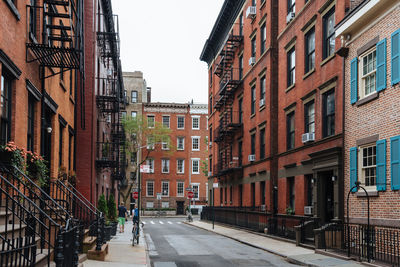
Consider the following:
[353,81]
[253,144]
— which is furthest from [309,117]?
[253,144]

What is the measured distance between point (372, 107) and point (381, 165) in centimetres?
209

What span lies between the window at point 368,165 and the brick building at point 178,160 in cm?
5389

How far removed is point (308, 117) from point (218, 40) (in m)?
23.4

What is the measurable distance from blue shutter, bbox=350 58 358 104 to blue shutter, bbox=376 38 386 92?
1.66 metres

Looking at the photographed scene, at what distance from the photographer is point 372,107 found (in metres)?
16.3

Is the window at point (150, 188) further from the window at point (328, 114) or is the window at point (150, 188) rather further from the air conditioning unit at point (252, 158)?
the window at point (328, 114)

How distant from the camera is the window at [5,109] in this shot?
33.8ft

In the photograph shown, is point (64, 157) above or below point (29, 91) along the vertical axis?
below

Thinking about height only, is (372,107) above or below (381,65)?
below

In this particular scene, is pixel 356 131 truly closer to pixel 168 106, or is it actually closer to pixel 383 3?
pixel 383 3

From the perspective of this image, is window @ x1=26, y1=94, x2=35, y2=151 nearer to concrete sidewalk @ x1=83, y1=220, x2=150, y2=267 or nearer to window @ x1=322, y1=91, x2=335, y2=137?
concrete sidewalk @ x1=83, y1=220, x2=150, y2=267

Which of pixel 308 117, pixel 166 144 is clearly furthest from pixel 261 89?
pixel 166 144

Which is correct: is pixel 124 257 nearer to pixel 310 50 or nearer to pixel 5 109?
pixel 5 109

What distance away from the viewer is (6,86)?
10.8 meters
